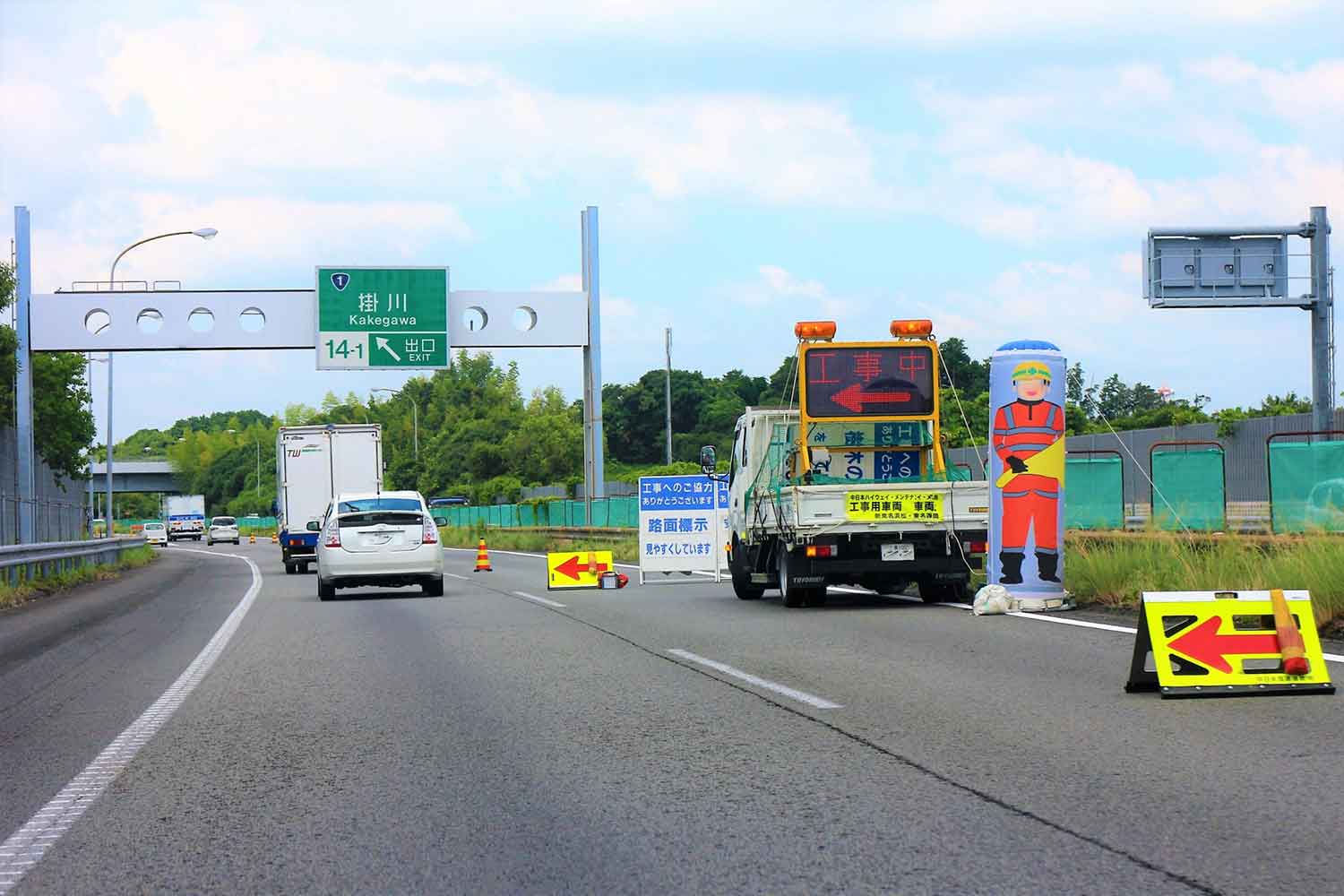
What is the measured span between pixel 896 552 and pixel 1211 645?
7984 millimetres

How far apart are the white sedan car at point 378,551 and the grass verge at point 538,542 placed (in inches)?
259

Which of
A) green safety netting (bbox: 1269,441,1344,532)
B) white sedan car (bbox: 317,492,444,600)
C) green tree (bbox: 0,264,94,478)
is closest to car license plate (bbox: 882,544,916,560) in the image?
green safety netting (bbox: 1269,441,1344,532)

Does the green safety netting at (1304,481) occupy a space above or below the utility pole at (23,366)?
below

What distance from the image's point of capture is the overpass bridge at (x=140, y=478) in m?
140

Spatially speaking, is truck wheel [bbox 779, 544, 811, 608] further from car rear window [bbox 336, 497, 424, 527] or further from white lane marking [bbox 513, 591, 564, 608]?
car rear window [bbox 336, 497, 424, 527]

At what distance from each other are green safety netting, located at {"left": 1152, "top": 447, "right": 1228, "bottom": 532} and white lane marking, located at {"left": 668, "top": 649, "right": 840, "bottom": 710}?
10.3 meters

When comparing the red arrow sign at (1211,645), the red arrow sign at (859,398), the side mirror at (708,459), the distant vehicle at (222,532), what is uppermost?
the red arrow sign at (859,398)

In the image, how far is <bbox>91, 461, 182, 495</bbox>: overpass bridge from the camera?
5531 inches

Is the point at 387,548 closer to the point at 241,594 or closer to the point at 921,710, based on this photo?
the point at 241,594

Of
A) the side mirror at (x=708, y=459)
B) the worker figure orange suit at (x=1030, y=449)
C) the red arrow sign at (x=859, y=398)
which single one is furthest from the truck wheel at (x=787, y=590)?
the worker figure orange suit at (x=1030, y=449)

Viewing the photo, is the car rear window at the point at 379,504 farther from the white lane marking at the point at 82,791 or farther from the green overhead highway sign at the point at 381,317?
the green overhead highway sign at the point at 381,317

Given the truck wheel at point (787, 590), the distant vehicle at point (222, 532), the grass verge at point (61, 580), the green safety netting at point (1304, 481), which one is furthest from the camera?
the distant vehicle at point (222, 532)

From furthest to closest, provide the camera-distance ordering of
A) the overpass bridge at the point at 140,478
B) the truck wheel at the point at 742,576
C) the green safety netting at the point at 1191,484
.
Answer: the overpass bridge at the point at 140,478
the green safety netting at the point at 1191,484
the truck wheel at the point at 742,576

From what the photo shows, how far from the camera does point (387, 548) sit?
2302 centimetres
